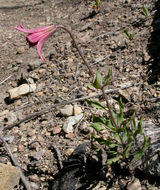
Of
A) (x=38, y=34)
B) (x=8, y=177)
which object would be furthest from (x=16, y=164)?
(x=38, y=34)

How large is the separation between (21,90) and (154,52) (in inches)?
79.0

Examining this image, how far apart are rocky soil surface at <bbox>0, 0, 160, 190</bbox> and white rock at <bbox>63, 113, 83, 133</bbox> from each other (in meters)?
0.01

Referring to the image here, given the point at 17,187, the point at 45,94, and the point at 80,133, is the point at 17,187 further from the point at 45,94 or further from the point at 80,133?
the point at 45,94

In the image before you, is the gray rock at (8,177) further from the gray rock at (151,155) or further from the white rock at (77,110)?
the gray rock at (151,155)

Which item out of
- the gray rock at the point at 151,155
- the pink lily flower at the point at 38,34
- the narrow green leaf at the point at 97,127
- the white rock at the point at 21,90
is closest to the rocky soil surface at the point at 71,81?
the white rock at the point at 21,90

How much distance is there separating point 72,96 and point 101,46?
1.18m

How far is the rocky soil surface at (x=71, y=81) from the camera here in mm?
2594

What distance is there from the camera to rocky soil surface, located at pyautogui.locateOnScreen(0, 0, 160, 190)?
2.59 m

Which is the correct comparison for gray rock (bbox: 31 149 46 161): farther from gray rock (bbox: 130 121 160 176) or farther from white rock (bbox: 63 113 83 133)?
gray rock (bbox: 130 121 160 176)

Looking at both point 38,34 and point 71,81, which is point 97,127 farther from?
point 71,81

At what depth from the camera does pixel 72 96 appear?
10.5 feet

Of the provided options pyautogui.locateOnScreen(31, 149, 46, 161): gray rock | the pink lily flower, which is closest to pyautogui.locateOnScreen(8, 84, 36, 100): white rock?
pyautogui.locateOnScreen(31, 149, 46, 161): gray rock

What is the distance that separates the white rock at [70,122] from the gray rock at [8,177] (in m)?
0.72

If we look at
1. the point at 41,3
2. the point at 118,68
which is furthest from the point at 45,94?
the point at 41,3
